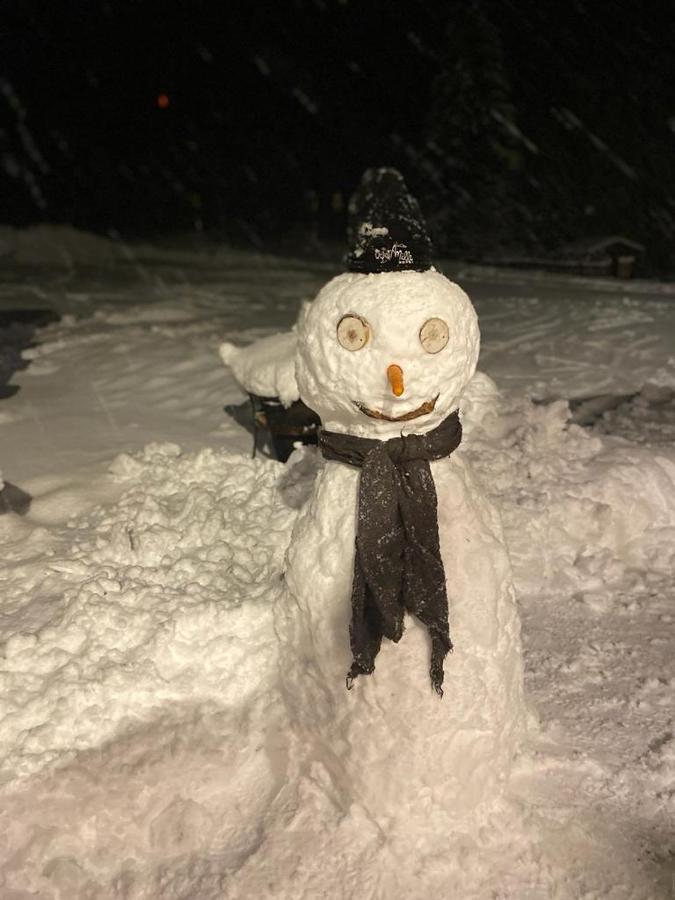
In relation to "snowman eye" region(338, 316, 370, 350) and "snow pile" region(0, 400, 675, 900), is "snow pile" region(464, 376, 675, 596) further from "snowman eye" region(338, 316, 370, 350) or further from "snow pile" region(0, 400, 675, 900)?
"snowman eye" region(338, 316, 370, 350)

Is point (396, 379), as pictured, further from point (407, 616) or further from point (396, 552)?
point (407, 616)

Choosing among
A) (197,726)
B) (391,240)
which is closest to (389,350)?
(391,240)

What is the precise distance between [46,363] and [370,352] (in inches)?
251

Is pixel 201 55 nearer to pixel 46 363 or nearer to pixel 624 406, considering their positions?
pixel 46 363

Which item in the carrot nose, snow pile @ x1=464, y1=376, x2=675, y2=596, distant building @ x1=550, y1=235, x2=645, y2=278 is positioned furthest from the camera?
distant building @ x1=550, y1=235, x2=645, y2=278

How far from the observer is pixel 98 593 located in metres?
3.32

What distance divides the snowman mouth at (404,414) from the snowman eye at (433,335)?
6.3 inches

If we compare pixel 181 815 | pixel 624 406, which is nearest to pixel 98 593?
pixel 181 815

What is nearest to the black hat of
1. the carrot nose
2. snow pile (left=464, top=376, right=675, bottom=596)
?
the carrot nose

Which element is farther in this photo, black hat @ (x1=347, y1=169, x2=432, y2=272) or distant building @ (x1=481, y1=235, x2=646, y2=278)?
distant building @ (x1=481, y1=235, x2=646, y2=278)

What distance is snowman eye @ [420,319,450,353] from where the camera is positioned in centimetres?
227

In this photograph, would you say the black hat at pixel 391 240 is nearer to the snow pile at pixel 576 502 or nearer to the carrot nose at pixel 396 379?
the carrot nose at pixel 396 379

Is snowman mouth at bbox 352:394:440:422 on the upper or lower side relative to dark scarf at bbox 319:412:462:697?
upper

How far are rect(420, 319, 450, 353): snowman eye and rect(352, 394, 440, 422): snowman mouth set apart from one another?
16 centimetres
